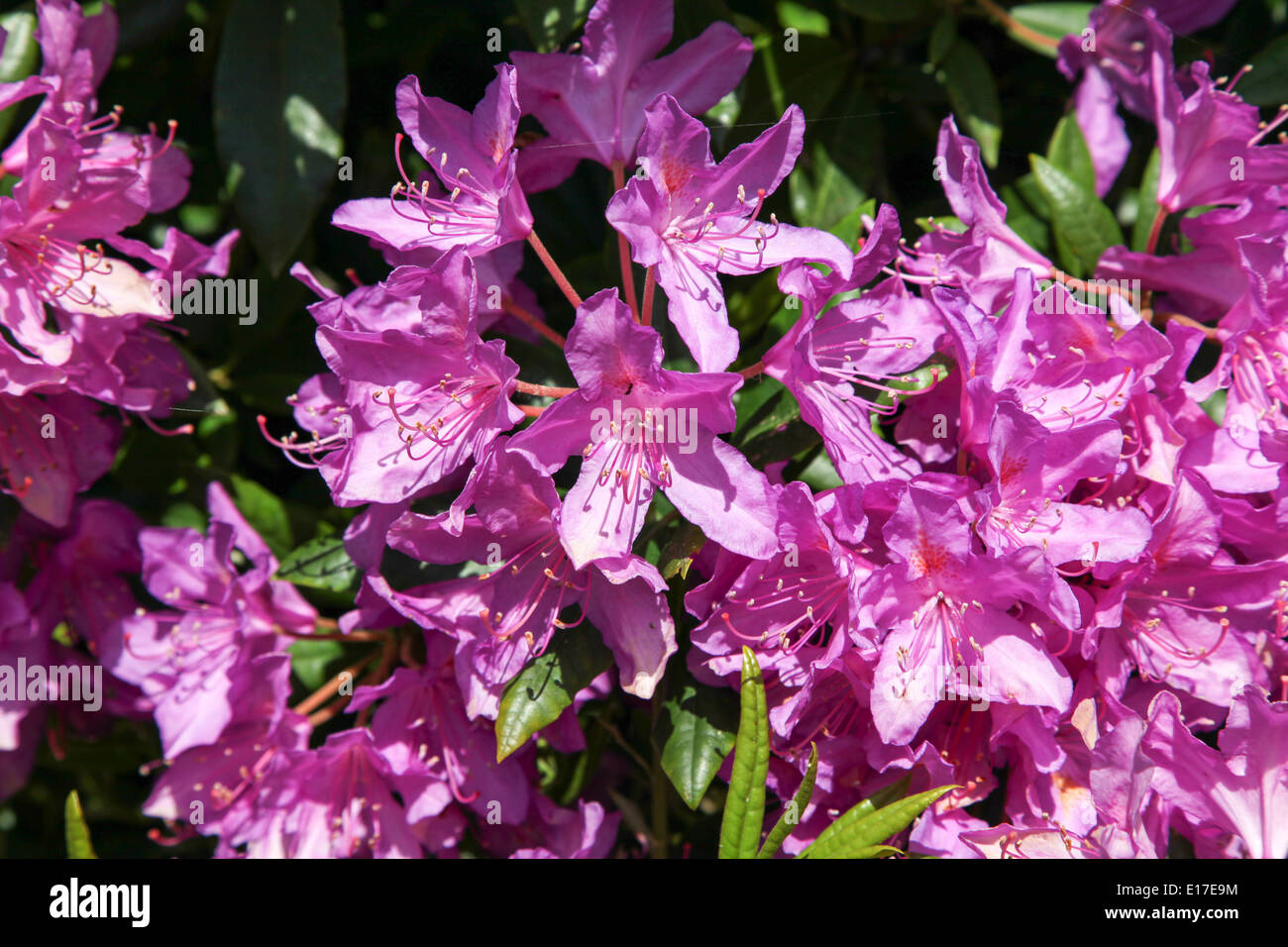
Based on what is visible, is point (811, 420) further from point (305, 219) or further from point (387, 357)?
point (305, 219)

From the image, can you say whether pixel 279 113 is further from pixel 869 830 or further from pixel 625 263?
pixel 869 830

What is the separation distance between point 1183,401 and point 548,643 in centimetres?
86

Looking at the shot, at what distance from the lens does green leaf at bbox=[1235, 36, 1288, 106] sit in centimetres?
165

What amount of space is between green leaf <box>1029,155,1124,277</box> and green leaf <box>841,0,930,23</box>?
336 mm

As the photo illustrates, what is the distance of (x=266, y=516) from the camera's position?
5.71 feet

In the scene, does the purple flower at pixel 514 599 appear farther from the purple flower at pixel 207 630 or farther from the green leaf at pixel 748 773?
the purple flower at pixel 207 630

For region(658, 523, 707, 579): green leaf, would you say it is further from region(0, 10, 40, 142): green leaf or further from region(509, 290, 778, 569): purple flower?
region(0, 10, 40, 142): green leaf

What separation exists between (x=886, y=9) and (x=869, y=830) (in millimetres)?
1237

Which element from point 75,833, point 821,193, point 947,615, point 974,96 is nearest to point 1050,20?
point 974,96

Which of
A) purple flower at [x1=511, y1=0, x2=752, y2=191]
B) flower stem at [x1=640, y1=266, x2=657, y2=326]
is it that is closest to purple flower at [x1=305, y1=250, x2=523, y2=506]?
flower stem at [x1=640, y1=266, x2=657, y2=326]

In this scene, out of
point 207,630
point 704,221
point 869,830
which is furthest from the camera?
point 207,630

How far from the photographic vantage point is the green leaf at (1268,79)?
5.41 ft

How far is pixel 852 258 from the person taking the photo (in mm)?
1274

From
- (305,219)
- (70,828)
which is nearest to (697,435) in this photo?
(305,219)
